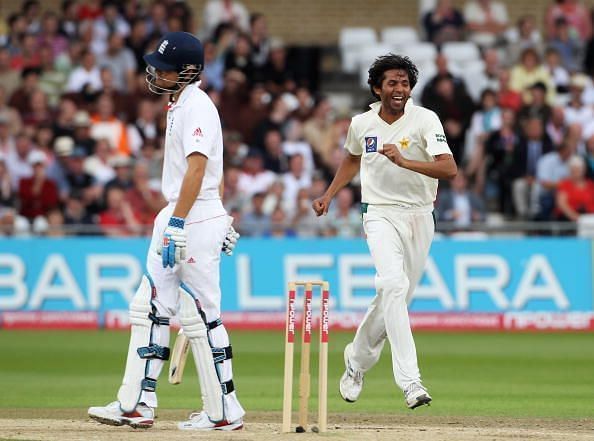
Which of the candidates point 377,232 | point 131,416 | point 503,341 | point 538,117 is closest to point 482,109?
point 538,117

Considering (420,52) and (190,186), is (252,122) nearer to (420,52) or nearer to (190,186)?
(420,52)

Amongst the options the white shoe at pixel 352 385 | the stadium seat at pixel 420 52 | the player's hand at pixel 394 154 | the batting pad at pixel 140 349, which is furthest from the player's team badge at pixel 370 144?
the stadium seat at pixel 420 52

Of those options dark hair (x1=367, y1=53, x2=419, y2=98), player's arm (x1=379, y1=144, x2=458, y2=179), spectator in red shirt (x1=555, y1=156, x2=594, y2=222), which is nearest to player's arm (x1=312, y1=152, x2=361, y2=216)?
dark hair (x1=367, y1=53, x2=419, y2=98)

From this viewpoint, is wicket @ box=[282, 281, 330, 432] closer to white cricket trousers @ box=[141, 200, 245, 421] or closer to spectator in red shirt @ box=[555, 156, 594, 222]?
white cricket trousers @ box=[141, 200, 245, 421]

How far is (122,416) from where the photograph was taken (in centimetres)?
852

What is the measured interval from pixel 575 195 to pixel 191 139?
11354 millimetres

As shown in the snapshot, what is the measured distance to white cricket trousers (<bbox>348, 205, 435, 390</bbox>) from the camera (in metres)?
9.12

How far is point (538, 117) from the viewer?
20.1 m

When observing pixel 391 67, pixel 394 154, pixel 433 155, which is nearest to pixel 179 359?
pixel 394 154

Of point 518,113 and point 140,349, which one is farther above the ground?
point 518,113

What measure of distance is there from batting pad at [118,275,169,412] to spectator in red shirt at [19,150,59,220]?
33.6 ft

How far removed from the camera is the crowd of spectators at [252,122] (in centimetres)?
1850

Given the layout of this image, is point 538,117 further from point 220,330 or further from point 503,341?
point 220,330

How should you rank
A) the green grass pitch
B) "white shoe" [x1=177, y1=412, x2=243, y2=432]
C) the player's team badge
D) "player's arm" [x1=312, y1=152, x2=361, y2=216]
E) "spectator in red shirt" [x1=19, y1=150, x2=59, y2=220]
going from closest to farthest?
"white shoe" [x1=177, y1=412, x2=243, y2=432]
the player's team badge
"player's arm" [x1=312, y1=152, x2=361, y2=216]
the green grass pitch
"spectator in red shirt" [x1=19, y1=150, x2=59, y2=220]
